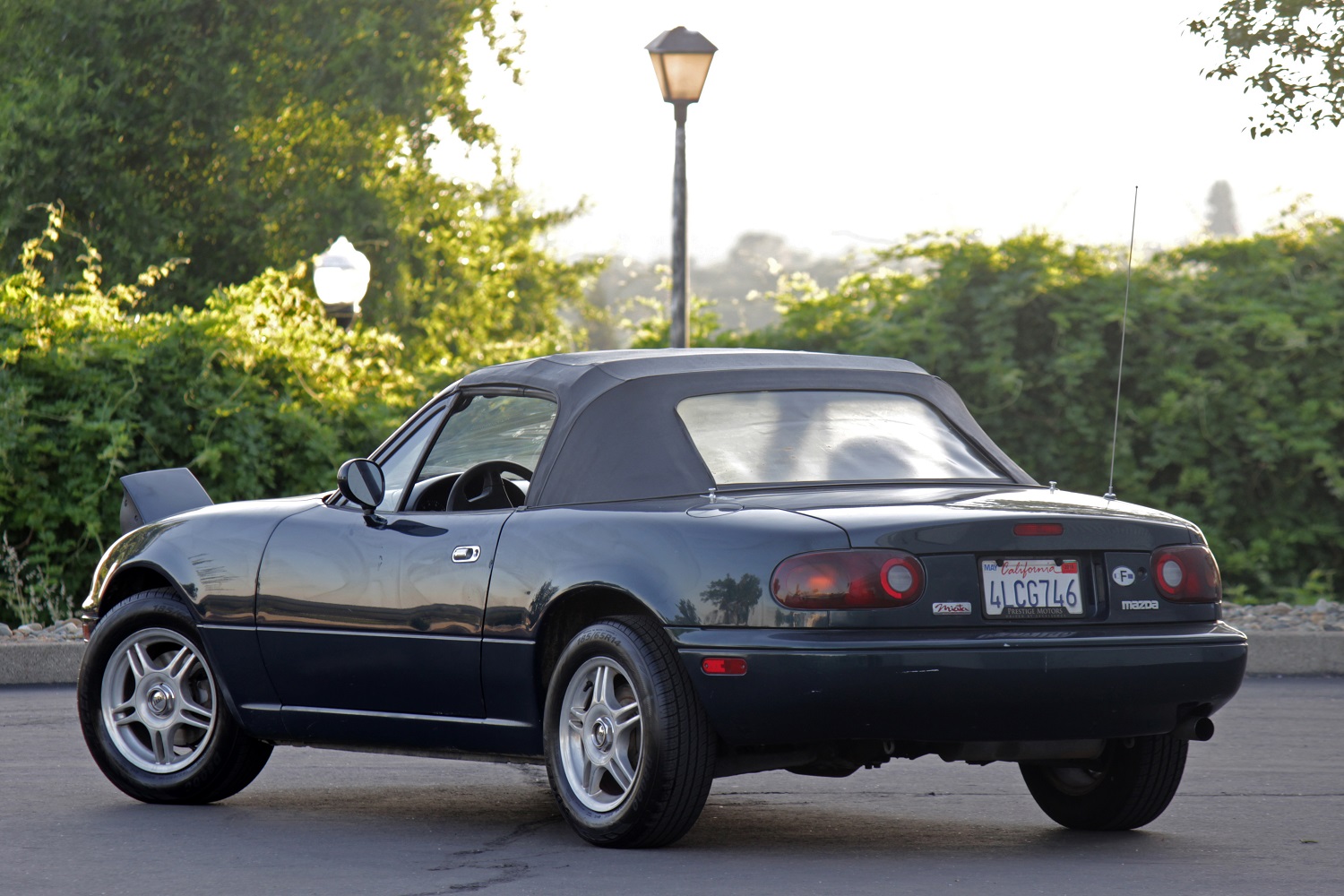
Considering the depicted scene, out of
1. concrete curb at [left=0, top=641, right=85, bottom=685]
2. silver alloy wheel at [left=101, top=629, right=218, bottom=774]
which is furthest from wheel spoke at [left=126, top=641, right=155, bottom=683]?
concrete curb at [left=0, top=641, right=85, bottom=685]

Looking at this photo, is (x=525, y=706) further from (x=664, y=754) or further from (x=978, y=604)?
(x=978, y=604)

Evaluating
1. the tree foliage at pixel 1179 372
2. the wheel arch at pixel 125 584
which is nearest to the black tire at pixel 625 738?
the wheel arch at pixel 125 584

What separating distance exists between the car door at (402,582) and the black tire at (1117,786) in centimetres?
196

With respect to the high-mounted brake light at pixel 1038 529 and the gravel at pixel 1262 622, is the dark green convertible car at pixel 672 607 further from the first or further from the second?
the gravel at pixel 1262 622

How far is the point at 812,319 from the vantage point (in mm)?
16625

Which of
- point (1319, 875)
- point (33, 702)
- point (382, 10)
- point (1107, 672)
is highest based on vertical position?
point (382, 10)

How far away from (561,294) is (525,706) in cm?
3464

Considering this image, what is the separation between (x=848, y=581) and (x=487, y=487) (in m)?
1.76

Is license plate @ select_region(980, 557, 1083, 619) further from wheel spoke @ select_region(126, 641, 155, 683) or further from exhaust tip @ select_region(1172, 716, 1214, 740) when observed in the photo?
wheel spoke @ select_region(126, 641, 155, 683)

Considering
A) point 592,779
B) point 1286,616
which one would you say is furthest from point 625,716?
point 1286,616

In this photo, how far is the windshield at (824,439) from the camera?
6.24 metres

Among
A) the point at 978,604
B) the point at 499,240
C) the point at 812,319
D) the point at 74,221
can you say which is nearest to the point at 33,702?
the point at 978,604

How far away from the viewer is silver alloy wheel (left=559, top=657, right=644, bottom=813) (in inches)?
232

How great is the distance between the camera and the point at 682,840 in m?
6.21
